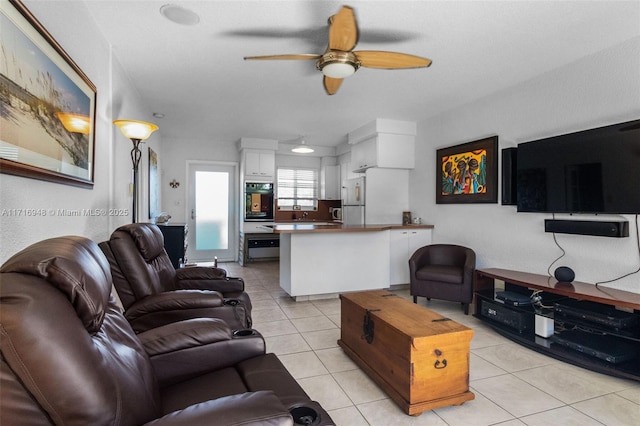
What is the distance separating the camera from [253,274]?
571cm

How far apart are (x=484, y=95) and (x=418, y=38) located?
1.83m

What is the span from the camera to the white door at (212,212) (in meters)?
6.67

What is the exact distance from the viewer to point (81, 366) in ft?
2.43

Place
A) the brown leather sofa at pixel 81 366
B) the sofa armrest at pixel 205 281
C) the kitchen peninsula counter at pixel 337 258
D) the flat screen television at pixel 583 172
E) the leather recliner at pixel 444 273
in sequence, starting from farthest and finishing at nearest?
the kitchen peninsula counter at pixel 337 258 < the leather recliner at pixel 444 273 < the sofa armrest at pixel 205 281 < the flat screen television at pixel 583 172 < the brown leather sofa at pixel 81 366

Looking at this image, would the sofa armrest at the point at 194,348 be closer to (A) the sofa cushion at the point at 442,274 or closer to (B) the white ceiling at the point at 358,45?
(B) the white ceiling at the point at 358,45

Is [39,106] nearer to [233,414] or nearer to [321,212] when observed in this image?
[233,414]

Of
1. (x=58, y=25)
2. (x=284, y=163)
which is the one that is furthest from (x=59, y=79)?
(x=284, y=163)

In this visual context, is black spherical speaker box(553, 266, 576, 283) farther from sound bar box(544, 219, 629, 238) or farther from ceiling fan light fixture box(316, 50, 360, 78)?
ceiling fan light fixture box(316, 50, 360, 78)

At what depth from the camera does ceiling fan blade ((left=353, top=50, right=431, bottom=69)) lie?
2324mm

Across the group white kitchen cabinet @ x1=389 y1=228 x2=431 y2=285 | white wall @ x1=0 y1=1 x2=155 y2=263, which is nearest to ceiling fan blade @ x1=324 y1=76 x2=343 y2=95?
white wall @ x1=0 y1=1 x2=155 y2=263

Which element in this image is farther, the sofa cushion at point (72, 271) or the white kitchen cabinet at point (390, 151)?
the white kitchen cabinet at point (390, 151)

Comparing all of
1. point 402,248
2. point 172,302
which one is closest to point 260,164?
point 402,248

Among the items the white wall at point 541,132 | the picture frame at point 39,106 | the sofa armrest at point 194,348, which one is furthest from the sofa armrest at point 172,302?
the white wall at point 541,132

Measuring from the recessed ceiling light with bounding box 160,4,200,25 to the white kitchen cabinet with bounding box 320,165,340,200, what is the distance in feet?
17.1
